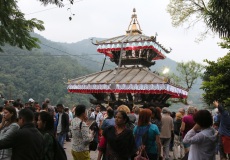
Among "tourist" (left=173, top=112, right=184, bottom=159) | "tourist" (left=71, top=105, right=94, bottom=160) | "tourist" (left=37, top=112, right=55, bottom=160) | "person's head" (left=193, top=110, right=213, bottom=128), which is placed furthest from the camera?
"tourist" (left=173, top=112, right=184, bottom=159)

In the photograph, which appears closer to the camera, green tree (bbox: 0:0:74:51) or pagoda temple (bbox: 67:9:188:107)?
green tree (bbox: 0:0:74:51)

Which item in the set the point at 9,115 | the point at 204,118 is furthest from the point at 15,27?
the point at 204,118

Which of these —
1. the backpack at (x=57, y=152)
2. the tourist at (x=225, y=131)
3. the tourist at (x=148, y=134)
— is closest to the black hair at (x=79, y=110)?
the tourist at (x=148, y=134)

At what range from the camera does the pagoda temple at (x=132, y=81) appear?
16219 millimetres

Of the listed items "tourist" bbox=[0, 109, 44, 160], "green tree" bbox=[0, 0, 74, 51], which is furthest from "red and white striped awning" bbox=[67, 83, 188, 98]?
"tourist" bbox=[0, 109, 44, 160]

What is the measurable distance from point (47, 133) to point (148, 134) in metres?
2.29

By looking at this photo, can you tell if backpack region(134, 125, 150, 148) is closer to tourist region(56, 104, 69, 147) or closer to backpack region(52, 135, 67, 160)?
backpack region(52, 135, 67, 160)

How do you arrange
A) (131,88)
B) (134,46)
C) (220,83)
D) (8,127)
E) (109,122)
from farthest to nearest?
(134,46) < (131,88) < (109,122) < (220,83) < (8,127)

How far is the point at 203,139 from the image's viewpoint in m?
4.59

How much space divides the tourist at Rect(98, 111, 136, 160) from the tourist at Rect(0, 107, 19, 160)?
1545 mm

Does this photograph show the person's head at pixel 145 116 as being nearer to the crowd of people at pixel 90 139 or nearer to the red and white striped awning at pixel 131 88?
the crowd of people at pixel 90 139

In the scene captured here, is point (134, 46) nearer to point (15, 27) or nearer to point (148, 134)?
point (15, 27)

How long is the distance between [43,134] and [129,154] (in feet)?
4.77

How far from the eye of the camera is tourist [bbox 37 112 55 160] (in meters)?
4.30
